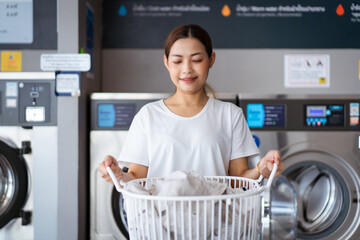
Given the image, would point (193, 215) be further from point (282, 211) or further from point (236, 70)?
point (236, 70)

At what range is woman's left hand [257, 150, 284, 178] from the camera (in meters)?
1.02

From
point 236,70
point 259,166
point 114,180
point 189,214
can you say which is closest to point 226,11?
point 236,70

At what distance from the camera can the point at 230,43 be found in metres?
2.67

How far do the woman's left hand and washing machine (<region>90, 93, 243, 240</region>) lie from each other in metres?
1.08

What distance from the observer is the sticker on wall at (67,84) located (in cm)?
210

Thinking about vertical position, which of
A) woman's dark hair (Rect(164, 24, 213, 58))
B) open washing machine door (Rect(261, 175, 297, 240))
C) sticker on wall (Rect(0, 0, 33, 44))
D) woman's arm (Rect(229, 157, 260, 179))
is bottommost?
open washing machine door (Rect(261, 175, 297, 240))

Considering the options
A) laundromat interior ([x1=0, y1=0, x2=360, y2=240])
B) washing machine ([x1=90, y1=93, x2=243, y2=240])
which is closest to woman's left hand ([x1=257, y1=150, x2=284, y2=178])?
laundromat interior ([x1=0, y1=0, x2=360, y2=240])

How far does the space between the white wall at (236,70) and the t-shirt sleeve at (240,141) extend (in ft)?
4.58

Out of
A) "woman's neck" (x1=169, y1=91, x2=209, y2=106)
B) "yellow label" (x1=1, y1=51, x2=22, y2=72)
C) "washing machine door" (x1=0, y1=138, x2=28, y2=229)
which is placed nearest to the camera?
"woman's neck" (x1=169, y1=91, x2=209, y2=106)

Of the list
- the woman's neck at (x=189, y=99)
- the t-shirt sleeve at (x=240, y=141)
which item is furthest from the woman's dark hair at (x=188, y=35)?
the t-shirt sleeve at (x=240, y=141)

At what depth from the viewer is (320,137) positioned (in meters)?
2.15

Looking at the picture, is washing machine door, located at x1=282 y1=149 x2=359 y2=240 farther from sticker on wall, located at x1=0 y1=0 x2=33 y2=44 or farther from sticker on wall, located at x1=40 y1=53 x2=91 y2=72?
sticker on wall, located at x1=0 y1=0 x2=33 y2=44

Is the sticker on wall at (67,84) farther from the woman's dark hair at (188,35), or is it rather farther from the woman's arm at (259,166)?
the woman's arm at (259,166)

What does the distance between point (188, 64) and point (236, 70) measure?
4.97 feet
